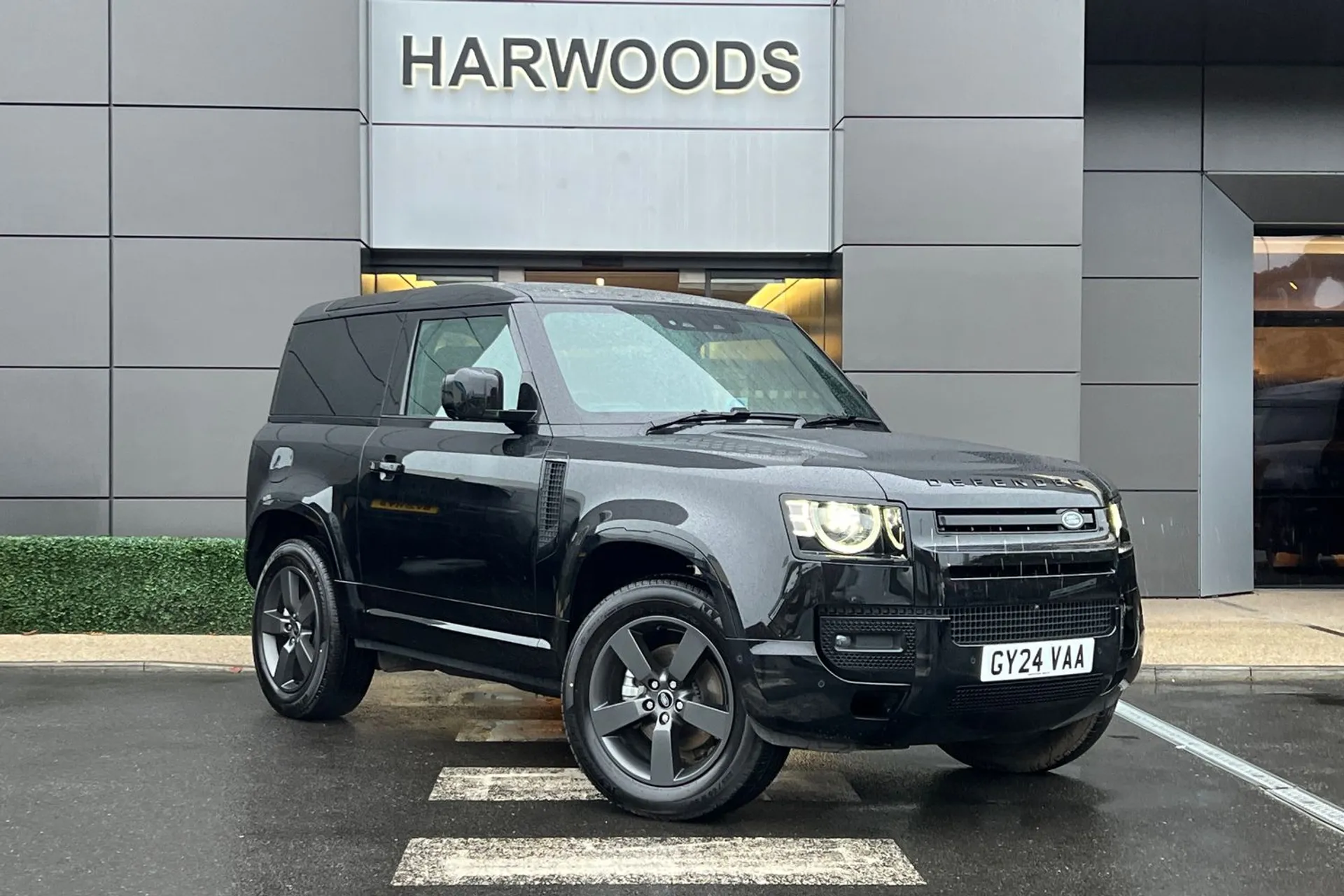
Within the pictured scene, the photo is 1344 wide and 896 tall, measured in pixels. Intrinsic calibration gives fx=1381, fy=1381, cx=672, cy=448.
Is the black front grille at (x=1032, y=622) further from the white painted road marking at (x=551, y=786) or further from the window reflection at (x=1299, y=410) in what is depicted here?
the window reflection at (x=1299, y=410)

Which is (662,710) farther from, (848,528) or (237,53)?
(237,53)

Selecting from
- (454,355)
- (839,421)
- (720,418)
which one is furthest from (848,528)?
(454,355)

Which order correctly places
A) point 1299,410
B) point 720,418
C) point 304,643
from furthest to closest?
point 1299,410 < point 304,643 < point 720,418

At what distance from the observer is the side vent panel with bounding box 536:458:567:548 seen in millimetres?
5324

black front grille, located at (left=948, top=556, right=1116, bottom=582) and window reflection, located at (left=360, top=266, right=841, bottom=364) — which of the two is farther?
window reflection, located at (left=360, top=266, right=841, bottom=364)

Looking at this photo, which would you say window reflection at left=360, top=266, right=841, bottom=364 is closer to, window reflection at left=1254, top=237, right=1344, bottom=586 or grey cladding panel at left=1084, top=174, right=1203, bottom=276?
grey cladding panel at left=1084, top=174, right=1203, bottom=276

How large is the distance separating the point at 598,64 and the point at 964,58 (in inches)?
125

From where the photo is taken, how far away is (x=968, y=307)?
Answer: 464 inches

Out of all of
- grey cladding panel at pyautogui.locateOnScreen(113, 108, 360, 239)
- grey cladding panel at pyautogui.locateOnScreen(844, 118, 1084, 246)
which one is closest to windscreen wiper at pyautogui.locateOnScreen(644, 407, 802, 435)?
grey cladding panel at pyautogui.locateOnScreen(844, 118, 1084, 246)

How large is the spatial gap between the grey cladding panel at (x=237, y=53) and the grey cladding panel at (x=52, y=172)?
18.8 inches

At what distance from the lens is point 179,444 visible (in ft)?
38.2

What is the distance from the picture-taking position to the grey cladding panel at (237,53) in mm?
11664

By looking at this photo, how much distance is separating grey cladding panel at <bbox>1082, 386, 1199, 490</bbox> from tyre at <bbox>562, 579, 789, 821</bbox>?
9160 millimetres

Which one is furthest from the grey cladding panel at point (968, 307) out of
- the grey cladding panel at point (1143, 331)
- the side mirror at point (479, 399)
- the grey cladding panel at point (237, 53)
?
the side mirror at point (479, 399)
